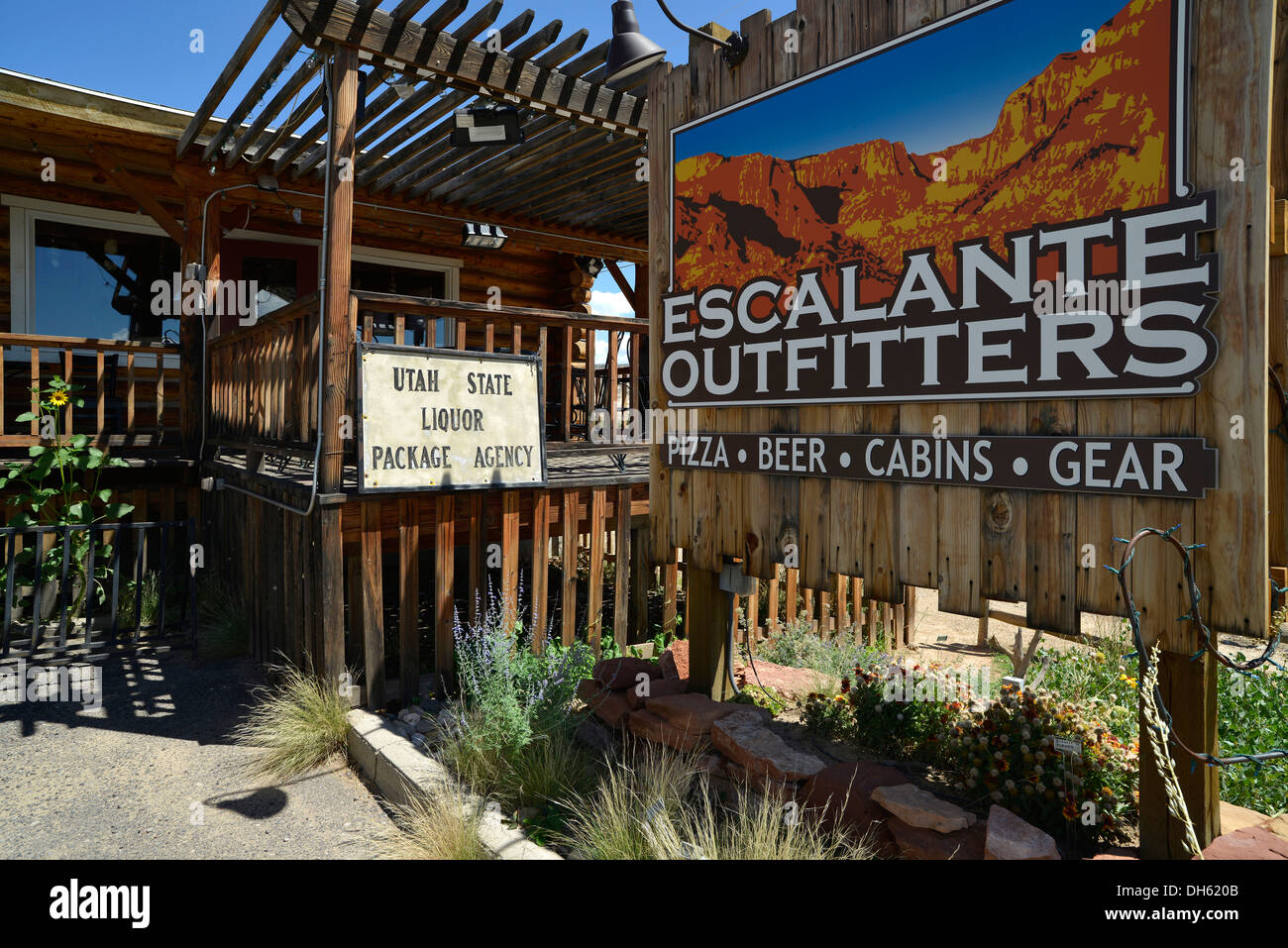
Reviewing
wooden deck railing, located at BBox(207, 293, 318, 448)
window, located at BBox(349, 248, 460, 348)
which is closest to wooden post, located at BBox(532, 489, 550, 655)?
wooden deck railing, located at BBox(207, 293, 318, 448)

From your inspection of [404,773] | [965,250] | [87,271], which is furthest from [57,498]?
[965,250]

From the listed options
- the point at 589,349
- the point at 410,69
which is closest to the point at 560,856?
the point at 410,69

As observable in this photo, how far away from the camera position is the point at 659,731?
13.6 feet

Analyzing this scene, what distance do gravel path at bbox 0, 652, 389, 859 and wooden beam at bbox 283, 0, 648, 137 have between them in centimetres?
429

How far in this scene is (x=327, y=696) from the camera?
4555 millimetres

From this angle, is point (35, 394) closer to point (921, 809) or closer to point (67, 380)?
A: point (67, 380)

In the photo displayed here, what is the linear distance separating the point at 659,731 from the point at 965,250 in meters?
2.73

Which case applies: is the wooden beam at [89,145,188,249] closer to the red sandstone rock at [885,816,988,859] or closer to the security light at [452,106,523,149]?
the security light at [452,106,523,149]

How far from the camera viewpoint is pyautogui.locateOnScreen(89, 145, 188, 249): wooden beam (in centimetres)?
753

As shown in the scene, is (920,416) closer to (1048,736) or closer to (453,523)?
(1048,736)

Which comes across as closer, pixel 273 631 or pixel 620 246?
pixel 273 631
